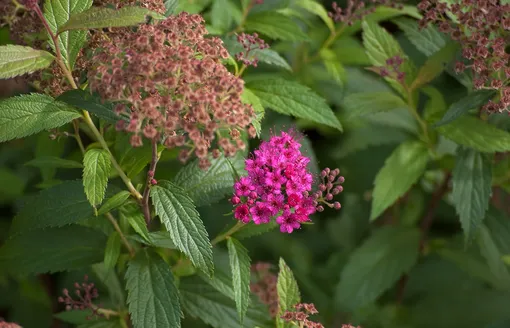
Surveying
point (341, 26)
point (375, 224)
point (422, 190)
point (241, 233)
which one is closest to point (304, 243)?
point (375, 224)

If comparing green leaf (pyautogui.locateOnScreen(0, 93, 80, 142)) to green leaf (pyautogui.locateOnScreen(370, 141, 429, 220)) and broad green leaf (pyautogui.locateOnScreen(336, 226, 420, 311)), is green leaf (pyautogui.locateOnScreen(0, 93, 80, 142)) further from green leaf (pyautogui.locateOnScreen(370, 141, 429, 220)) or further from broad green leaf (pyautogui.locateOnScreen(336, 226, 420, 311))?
broad green leaf (pyautogui.locateOnScreen(336, 226, 420, 311))

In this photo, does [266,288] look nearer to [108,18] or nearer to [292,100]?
[292,100]

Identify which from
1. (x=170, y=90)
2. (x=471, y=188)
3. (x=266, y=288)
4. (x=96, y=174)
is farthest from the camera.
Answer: (x=266, y=288)

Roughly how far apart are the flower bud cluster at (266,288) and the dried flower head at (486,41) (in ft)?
2.98

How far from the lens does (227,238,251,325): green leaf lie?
1.68 m

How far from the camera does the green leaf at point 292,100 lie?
2145 mm

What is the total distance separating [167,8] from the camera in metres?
1.88

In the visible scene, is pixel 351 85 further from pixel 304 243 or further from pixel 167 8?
pixel 167 8

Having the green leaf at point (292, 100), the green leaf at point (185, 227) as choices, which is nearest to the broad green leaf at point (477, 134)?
the green leaf at point (292, 100)

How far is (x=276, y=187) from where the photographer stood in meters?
1.60

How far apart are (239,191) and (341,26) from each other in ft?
4.22

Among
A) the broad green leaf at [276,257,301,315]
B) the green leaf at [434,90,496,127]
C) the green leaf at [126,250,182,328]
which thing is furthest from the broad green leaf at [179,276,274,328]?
the green leaf at [434,90,496,127]

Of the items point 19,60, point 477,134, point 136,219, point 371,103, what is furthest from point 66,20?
point 477,134

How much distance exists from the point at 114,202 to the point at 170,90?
14.3 inches
